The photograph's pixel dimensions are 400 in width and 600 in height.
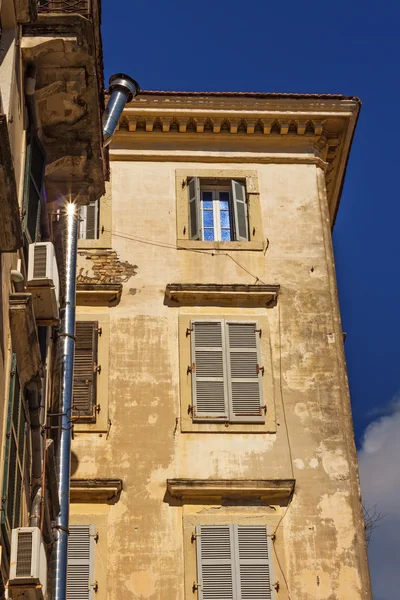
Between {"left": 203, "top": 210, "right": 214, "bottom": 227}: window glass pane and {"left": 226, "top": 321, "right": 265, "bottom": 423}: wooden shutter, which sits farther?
{"left": 203, "top": 210, "right": 214, "bottom": 227}: window glass pane

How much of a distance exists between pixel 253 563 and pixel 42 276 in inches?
244

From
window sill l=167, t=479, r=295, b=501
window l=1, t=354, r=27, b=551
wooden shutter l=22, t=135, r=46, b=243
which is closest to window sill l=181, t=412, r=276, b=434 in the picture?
window sill l=167, t=479, r=295, b=501

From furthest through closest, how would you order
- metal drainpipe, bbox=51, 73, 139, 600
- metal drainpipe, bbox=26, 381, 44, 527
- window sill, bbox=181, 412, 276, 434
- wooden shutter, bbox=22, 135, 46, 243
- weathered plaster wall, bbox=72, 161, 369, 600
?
1. window sill, bbox=181, 412, 276, 434
2. weathered plaster wall, bbox=72, 161, 369, 600
3. metal drainpipe, bbox=51, 73, 139, 600
4. metal drainpipe, bbox=26, 381, 44, 527
5. wooden shutter, bbox=22, 135, 46, 243

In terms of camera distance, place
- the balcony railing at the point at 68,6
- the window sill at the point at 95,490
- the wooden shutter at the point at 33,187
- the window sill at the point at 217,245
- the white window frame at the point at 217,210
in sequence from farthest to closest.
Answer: the white window frame at the point at 217,210 < the window sill at the point at 217,245 < the window sill at the point at 95,490 < the balcony railing at the point at 68,6 < the wooden shutter at the point at 33,187

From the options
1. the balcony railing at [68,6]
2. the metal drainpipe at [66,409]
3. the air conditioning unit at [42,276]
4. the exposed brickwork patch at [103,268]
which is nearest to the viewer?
the air conditioning unit at [42,276]

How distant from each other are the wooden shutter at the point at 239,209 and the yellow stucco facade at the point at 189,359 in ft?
0.42

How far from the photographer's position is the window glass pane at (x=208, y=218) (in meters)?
18.4

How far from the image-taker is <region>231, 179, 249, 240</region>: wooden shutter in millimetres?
18062

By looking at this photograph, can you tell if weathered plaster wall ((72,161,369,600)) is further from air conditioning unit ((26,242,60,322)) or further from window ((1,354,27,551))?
air conditioning unit ((26,242,60,322))

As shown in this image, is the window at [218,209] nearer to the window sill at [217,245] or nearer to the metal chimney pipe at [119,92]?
the window sill at [217,245]

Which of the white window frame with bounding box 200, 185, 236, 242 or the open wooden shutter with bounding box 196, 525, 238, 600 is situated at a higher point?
the white window frame with bounding box 200, 185, 236, 242

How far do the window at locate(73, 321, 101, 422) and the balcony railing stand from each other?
602 cm

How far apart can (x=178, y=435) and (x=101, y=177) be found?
4456mm

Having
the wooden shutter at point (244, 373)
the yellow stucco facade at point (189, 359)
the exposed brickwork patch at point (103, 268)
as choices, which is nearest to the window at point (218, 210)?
the yellow stucco facade at point (189, 359)
